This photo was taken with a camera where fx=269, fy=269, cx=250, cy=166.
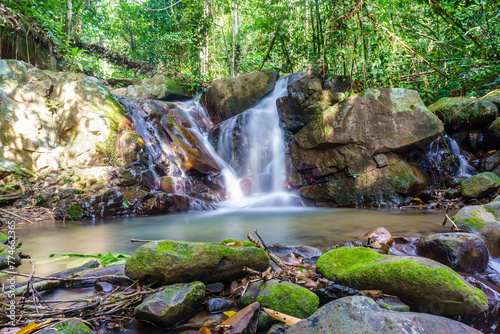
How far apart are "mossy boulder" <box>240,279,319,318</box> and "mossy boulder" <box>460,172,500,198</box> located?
7.05 meters

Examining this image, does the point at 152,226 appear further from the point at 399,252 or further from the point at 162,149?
the point at 399,252

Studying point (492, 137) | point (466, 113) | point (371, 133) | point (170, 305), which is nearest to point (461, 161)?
point (492, 137)

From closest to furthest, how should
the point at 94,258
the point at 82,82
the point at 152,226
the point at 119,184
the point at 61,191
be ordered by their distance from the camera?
the point at 94,258, the point at 152,226, the point at 61,191, the point at 119,184, the point at 82,82

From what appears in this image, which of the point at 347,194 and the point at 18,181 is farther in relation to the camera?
the point at 347,194

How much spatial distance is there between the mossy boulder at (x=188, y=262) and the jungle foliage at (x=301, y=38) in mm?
4284

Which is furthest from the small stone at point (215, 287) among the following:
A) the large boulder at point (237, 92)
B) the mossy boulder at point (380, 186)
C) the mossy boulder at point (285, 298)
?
the large boulder at point (237, 92)

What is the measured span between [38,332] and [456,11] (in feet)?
33.7

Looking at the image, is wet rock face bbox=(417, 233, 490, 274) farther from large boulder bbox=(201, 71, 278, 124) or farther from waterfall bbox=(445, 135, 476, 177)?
large boulder bbox=(201, 71, 278, 124)

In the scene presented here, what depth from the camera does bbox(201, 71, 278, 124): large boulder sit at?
1272 cm

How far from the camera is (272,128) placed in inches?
437

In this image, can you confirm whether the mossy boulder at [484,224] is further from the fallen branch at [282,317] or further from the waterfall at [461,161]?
the waterfall at [461,161]

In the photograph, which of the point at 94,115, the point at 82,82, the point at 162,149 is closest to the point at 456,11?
the point at 162,149

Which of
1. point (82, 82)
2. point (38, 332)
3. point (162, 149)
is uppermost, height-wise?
point (82, 82)

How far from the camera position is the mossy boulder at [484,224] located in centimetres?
325
